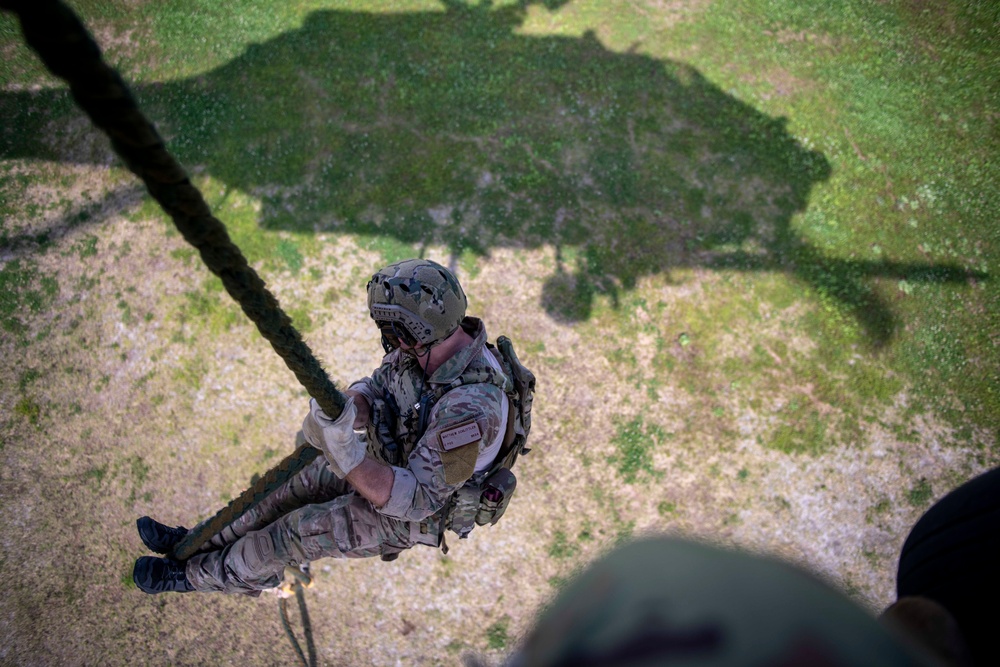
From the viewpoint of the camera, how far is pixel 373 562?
5.51 meters

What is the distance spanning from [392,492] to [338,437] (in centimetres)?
53

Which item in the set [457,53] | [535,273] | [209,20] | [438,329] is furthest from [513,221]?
[209,20]

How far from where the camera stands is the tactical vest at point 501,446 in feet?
12.4

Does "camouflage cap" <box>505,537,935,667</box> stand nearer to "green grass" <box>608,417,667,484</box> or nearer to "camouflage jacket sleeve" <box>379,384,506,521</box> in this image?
"camouflage jacket sleeve" <box>379,384,506,521</box>

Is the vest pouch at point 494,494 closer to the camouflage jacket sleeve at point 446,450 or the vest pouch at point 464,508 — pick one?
the vest pouch at point 464,508

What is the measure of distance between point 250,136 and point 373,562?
17.5 feet

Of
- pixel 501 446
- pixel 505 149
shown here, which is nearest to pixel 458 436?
pixel 501 446

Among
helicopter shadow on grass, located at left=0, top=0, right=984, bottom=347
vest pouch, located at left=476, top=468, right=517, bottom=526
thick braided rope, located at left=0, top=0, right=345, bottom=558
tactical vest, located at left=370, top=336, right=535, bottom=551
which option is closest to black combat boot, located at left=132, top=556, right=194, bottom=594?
tactical vest, located at left=370, top=336, right=535, bottom=551

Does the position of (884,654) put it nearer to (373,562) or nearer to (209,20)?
(373,562)

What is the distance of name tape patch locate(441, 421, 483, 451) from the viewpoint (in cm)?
342

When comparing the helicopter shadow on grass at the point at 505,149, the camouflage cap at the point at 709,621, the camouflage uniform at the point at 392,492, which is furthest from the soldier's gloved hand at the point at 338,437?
the helicopter shadow on grass at the point at 505,149

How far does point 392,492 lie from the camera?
3447 mm

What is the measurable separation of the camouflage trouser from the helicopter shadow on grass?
309cm

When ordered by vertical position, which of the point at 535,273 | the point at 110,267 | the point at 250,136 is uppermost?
the point at 250,136
